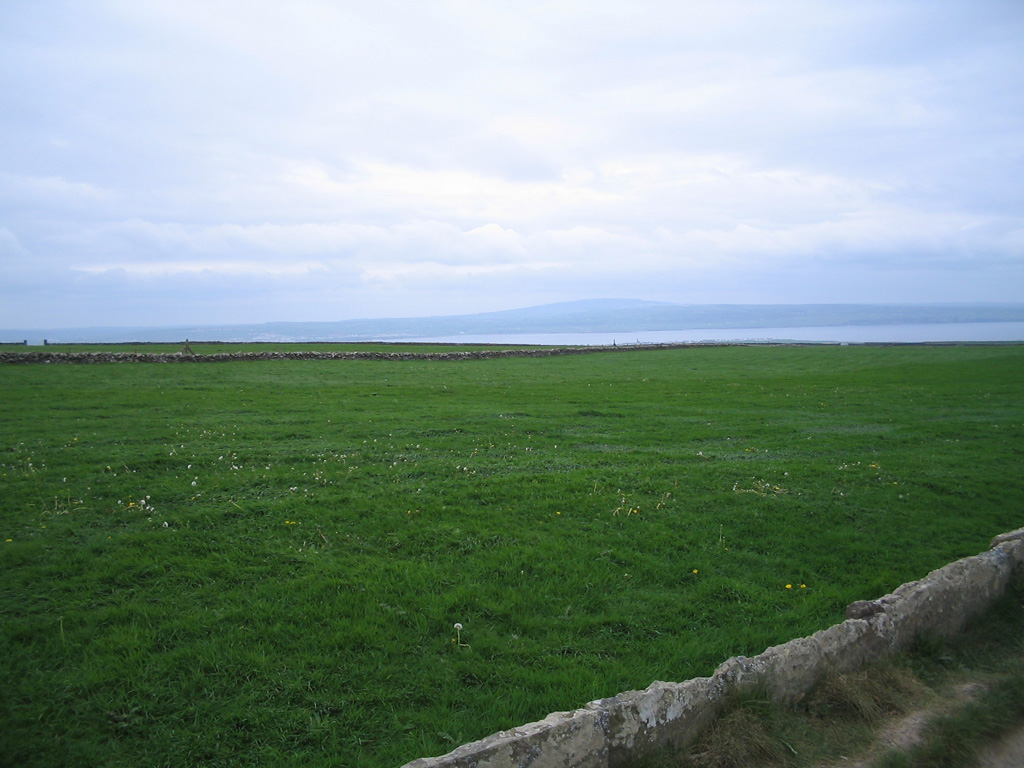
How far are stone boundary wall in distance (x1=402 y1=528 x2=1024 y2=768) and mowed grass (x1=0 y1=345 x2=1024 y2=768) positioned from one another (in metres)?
1.24

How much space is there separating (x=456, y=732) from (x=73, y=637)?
4.74m

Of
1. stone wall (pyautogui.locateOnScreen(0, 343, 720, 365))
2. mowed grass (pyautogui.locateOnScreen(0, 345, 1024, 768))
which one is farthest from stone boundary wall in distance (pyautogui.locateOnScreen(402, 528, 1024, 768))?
stone wall (pyautogui.locateOnScreen(0, 343, 720, 365))

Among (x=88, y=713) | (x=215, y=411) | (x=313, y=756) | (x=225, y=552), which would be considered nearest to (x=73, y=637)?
(x=88, y=713)

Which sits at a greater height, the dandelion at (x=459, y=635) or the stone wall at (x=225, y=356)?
the stone wall at (x=225, y=356)

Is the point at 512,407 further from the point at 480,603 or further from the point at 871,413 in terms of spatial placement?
the point at 480,603

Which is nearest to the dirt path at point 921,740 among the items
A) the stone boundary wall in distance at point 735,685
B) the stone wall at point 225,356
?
the stone boundary wall in distance at point 735,685

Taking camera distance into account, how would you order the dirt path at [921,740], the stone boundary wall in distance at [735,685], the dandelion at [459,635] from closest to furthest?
the stone boundary wall in distance at [735,685]
the dirt path at [921,740]
the dandelion at [459,635]

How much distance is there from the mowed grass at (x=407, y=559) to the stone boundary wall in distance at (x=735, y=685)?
49.0 inches

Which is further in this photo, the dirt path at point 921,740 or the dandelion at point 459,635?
the dandelion at point 459,635

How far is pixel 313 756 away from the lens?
5234mm

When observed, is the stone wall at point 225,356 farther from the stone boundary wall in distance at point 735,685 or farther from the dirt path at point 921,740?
the dirt path at point 921,740

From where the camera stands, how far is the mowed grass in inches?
228

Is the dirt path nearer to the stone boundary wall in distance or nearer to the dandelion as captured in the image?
the stone boundary wall in distance

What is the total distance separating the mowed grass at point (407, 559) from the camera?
5781 millimetres
